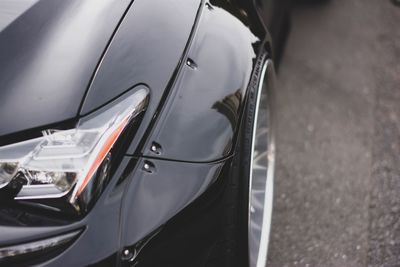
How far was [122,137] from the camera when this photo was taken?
1.39 meters

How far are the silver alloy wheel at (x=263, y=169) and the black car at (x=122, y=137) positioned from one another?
0.98ft

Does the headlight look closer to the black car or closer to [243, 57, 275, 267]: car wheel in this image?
the black car

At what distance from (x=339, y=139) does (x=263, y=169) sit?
752 millimetres

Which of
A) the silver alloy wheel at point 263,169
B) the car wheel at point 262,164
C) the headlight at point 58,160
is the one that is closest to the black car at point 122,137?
the headlight at point 58,160

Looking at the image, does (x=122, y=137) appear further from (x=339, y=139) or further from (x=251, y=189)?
(x=339, y=139)

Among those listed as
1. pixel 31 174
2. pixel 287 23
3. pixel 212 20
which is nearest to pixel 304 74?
pixel 287 23

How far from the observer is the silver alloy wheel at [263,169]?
195cm

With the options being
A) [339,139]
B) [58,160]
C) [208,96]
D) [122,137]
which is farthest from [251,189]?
[339,139]

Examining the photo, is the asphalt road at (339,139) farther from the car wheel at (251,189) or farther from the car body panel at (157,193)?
the car body panel at (157,193)

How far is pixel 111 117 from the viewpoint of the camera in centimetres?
140

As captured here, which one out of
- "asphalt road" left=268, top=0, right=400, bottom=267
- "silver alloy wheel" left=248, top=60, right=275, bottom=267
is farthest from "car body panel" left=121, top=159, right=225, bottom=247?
"asphalt road" left=268, top=0, right=400, bottom=267

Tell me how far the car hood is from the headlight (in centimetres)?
4

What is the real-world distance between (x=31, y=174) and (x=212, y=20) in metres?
0.74

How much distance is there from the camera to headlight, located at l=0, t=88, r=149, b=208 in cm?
134
